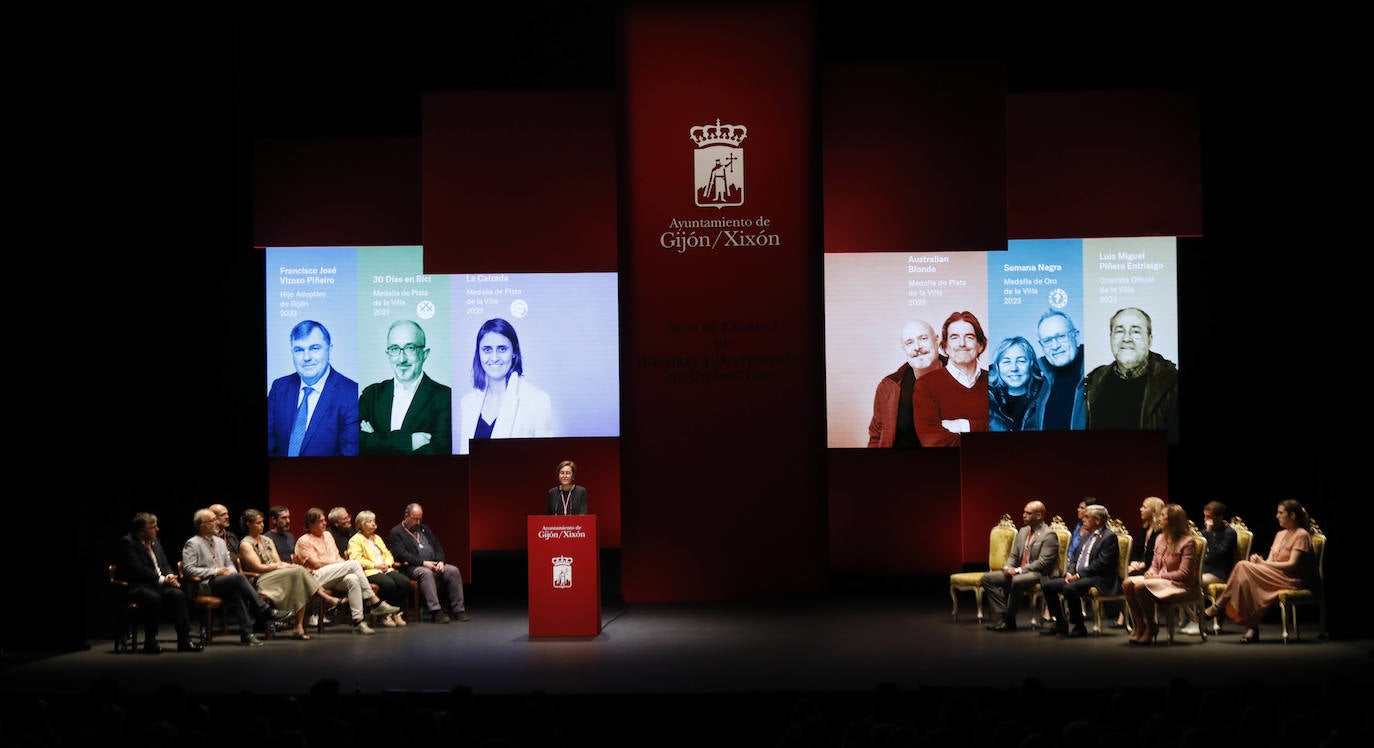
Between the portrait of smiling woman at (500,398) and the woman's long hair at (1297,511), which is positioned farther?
the portrait of smiling woman at (500,398)

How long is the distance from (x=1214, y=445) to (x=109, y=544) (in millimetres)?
8367

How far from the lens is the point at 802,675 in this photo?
22.2 feet

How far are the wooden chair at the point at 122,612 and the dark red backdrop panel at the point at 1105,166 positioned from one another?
708cm

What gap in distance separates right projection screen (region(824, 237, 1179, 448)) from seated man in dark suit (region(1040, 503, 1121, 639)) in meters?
A: 2.01

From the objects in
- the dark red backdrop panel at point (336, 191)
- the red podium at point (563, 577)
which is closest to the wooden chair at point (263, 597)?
the red podium at point (563, 577)

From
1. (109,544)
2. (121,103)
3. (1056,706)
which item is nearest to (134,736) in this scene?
(1056,706)

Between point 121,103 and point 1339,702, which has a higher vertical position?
point 121,103

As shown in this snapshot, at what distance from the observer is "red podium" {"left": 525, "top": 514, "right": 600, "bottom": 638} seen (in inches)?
325

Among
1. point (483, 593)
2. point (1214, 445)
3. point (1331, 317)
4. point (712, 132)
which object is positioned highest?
point (712, 132)

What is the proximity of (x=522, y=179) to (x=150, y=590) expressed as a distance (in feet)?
14.1

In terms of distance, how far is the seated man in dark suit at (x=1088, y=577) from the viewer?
27.6ft

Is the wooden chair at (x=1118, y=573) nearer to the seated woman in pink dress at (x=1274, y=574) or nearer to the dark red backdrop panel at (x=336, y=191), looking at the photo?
the seated woman in pink dress at (x=1274, y=574)

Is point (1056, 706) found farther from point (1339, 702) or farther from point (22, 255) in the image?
point (22, 255)

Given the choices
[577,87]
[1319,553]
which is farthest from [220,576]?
[1319,553]
